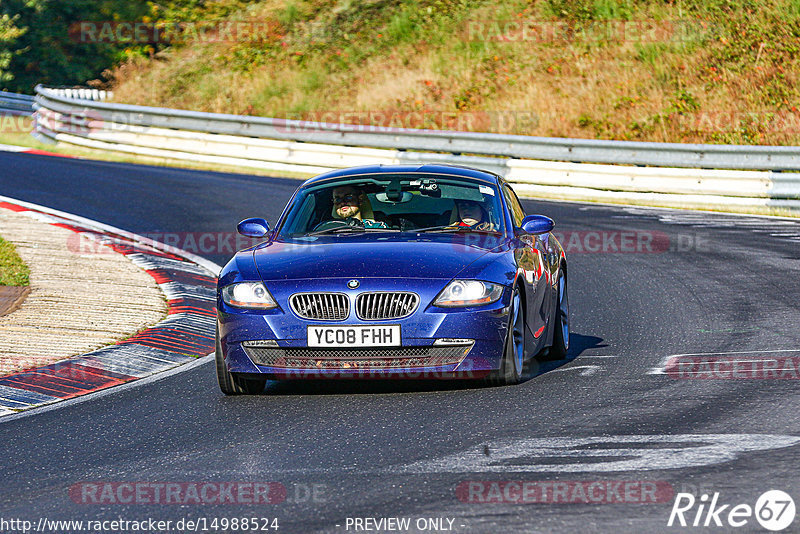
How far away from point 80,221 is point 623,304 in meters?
8.59

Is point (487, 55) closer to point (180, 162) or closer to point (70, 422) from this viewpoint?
point (180, 162)

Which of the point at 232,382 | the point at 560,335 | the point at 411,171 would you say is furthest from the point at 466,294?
the point at 411,171

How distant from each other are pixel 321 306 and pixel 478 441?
166 centimetres

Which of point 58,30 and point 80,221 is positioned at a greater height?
point 58,30

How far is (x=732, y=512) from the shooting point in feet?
16.4

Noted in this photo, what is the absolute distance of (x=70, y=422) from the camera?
7.61 m

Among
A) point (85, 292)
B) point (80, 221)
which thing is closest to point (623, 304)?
point (85, 292)
